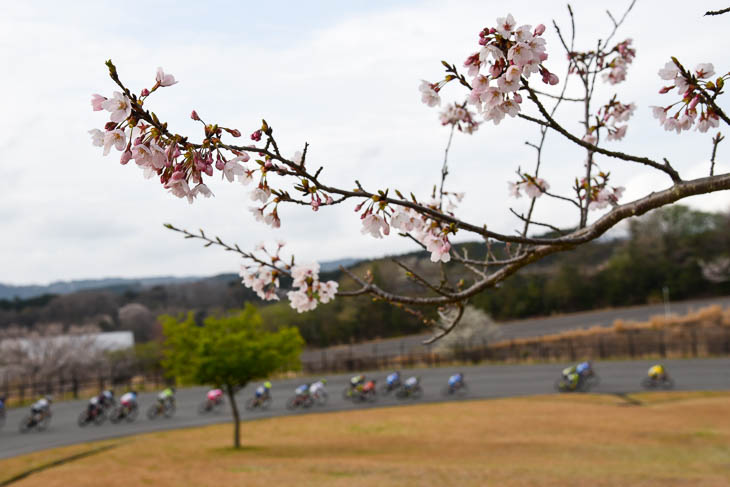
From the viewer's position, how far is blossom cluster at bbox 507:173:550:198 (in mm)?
3370

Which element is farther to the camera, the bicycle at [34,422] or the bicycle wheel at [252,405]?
the bicycle wheel at [252,405]

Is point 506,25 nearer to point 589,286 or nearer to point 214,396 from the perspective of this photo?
point 214,396

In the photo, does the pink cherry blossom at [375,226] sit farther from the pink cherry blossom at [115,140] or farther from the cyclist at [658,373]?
the cyclist at [658,373]

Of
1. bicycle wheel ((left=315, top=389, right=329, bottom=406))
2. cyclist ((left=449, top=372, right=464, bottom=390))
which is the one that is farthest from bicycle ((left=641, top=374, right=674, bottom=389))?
bicycle wheel ((left=315, top=389, right=329, bottom=406))

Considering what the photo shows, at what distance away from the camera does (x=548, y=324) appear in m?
45.8

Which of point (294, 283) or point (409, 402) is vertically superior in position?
point (294, 283)

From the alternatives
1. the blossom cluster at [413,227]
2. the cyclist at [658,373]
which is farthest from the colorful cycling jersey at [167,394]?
the blossom cluster at [413,227]

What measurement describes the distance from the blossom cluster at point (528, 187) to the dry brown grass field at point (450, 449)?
22.2 feet

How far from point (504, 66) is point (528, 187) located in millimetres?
1789

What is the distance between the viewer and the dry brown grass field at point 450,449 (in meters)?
10.5

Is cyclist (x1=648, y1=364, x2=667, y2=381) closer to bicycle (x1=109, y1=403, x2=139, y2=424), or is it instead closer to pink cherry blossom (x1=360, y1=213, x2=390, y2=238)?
bicycle (x1=109, y1=403, x2=139, y2=424)

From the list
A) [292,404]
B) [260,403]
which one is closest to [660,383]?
[292,404]

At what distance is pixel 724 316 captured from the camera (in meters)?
35.4

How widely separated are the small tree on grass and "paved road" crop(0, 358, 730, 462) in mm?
3945
